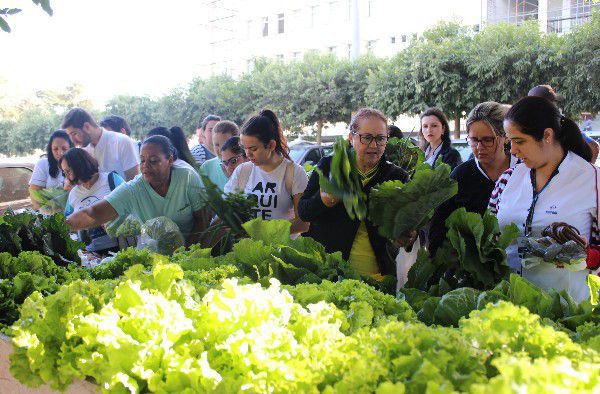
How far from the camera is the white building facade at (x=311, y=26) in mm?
30312

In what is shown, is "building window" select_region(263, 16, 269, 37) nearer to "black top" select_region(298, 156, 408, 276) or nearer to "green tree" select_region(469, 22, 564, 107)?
"green tree" select_region(469, 22, 564, 107)

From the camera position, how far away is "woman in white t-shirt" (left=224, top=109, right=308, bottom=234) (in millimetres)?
3736

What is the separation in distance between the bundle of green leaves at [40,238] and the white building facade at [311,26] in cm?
2180

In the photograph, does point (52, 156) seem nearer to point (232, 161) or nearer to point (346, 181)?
point (232, 161)

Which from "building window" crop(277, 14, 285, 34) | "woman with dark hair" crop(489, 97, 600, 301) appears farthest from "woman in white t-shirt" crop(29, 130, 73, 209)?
"building window" crop(277, 14, 285, 34)

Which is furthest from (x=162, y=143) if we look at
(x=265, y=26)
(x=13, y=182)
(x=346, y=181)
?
(x=265, y=26)

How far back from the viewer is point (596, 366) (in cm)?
105

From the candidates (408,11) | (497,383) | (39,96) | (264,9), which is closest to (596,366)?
(497,383)

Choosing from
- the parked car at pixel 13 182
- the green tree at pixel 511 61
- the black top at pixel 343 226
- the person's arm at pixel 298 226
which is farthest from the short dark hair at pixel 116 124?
the green tree at pixel 511 61

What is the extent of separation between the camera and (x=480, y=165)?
3.40 metres

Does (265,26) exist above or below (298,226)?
above

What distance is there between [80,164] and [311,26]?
110ft

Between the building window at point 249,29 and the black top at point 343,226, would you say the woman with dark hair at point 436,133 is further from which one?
the building window at point 249,29

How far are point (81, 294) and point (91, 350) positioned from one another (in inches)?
11.8
